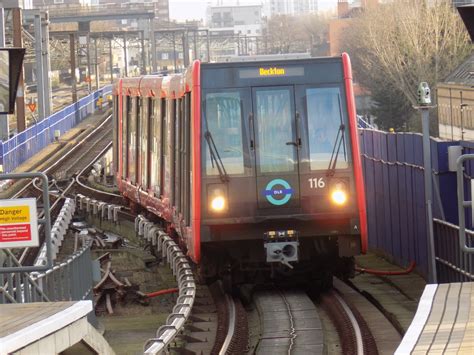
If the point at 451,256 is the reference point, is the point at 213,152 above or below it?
above

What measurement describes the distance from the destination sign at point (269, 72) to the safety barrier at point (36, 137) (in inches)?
974

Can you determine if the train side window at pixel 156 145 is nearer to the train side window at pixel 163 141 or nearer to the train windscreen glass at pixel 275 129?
the train side window at pixel 163 141

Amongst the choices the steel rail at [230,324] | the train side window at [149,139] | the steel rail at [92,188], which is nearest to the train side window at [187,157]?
the steel rail at [230,324]

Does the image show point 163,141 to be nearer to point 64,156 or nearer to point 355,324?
point 355,324

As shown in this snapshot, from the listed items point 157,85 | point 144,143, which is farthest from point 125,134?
point 157,85

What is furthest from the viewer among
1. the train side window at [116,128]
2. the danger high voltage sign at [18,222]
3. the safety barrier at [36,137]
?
the safety barrier at [36,137]

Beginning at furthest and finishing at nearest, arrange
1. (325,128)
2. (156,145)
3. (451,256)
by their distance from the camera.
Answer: (156,145), (451,256), (325,128)

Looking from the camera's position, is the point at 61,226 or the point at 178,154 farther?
the point at 61,226

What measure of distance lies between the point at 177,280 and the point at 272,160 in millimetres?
3147

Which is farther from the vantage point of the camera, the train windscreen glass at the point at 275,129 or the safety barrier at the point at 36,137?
the safety barrier at the point at 36,137

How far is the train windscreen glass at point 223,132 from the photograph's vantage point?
16.1m

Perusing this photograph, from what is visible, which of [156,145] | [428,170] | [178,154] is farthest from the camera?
[156,145]

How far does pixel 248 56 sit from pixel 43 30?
4079 centimetres

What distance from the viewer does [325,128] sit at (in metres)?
16.1
